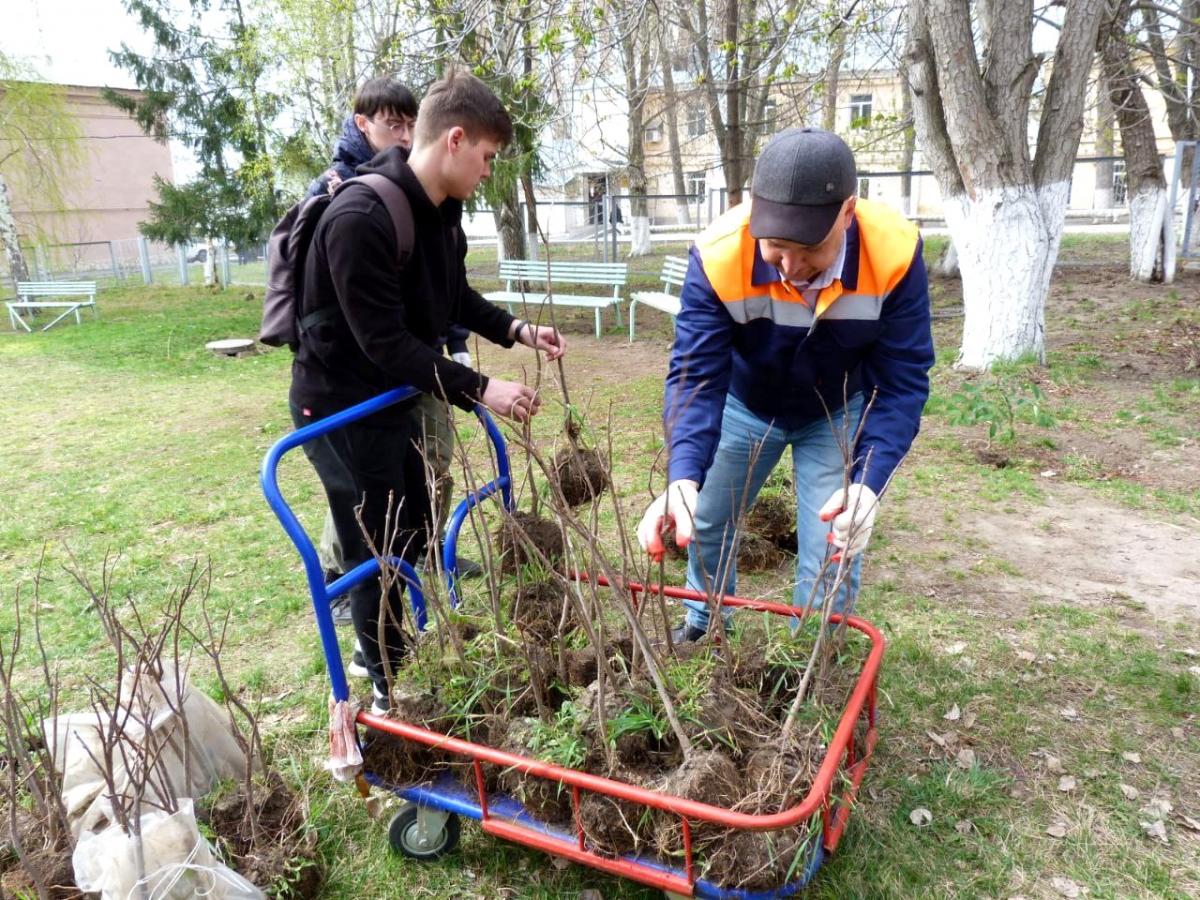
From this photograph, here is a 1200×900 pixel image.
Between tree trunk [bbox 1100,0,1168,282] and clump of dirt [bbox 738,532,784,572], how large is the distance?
8.05 m

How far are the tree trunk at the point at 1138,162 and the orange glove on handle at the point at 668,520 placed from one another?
9317 mm

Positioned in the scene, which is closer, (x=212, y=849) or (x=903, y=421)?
(x=212, y=849)

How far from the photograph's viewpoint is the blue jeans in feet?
7.97

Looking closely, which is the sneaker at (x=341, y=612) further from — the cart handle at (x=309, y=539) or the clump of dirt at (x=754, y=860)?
the clump of dirt at (x=754, y=860)

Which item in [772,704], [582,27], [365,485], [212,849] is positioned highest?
[582,27]

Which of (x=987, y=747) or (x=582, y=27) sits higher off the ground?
(x=582, y=27)

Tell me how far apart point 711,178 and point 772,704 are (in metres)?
32.6

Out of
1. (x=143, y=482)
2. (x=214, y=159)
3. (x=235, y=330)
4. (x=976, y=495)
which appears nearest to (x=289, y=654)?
(x=143, y=482)

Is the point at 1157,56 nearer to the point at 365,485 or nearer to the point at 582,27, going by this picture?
the point at 582,27

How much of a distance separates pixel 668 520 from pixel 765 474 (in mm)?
739

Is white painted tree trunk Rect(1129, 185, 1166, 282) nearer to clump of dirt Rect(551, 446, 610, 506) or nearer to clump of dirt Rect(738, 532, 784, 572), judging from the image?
clump of dirt Rect(738, 532, 784, 572)

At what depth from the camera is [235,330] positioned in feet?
41.7

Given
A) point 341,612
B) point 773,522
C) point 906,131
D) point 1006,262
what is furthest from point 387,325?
point 906,131

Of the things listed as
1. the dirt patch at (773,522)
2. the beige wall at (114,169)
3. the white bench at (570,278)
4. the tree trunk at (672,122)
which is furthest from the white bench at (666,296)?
the beige wall at (114,169)
